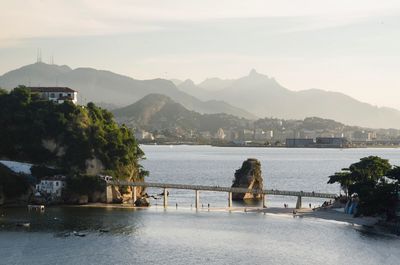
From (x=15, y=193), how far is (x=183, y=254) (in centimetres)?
5305

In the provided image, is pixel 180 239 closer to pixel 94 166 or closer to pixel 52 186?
pixel 52 186

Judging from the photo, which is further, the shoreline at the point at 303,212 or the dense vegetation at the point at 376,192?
the shoreline at the point at 303,212

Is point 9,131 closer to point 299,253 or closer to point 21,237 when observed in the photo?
point 21,237

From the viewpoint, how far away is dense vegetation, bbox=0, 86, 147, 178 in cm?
13550

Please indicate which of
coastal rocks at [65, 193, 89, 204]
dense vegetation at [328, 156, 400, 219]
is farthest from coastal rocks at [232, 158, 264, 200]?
coastal rocks at [65, 193, 89, 204]

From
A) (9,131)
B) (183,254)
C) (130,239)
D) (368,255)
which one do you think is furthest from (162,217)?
(9,131)

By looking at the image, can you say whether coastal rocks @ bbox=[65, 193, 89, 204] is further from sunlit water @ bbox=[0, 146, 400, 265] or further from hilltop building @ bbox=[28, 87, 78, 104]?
hilltop building @ bbox=[28, 87, 78, 104]

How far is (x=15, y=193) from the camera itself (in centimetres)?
12344

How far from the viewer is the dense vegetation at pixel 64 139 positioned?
445ft

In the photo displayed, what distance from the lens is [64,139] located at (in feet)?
451

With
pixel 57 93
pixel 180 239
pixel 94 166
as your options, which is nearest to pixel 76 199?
pixel 94 166

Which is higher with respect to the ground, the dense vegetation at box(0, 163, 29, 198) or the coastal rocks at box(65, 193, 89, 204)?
the dense vegetation at box(0, 163, 29, 198)

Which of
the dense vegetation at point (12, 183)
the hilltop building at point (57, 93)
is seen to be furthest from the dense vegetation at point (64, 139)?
the hilltop building at point (57, 93)

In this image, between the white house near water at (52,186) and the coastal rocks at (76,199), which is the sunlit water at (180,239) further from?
the white house near water at (52,186)
